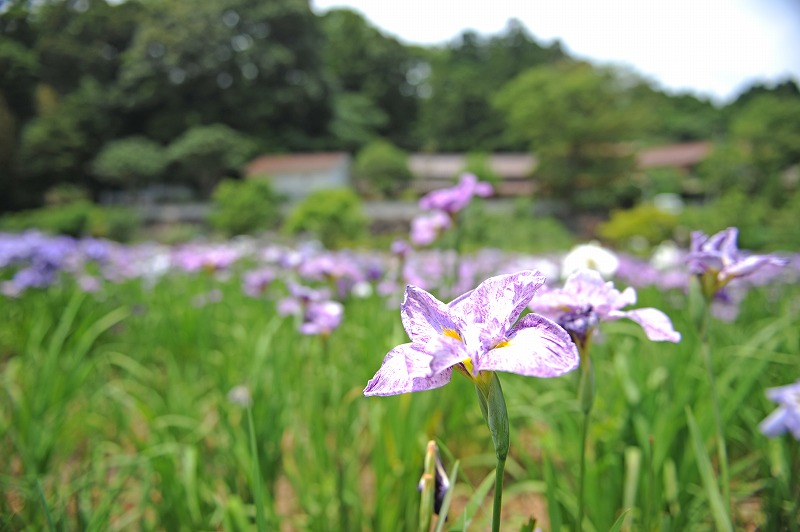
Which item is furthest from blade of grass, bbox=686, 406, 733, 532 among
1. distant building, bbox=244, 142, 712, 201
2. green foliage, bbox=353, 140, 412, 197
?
green foliage, bbox=353, 140, 412, 197

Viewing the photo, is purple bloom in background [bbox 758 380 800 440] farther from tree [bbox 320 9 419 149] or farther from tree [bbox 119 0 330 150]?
tree [bbox 320 9 419 149]

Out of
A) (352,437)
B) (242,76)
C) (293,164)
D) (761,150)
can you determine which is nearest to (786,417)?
(352,437)

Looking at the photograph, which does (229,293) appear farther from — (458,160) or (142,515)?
(458,160)

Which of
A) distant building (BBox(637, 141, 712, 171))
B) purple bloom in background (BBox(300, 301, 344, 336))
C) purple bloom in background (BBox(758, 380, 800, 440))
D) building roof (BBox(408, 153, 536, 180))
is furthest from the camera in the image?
distant building (BBox(637, 141, 712, 171))

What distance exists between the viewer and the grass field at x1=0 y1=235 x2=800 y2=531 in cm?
112

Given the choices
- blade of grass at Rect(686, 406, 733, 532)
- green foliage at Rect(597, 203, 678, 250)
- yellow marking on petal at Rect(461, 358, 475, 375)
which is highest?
yellow marking on petal at Rect(461, 358, 475, 375)

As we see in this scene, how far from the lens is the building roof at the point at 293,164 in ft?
78.1

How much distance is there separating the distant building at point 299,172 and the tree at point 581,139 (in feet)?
33.5

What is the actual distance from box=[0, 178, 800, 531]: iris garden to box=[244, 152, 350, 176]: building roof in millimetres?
21779

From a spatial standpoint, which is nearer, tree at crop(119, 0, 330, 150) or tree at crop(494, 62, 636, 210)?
tree at crop(119, 0, 330, 150)

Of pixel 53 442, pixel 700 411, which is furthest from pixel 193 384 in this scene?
pixel 700 411

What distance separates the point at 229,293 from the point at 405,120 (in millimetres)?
32975

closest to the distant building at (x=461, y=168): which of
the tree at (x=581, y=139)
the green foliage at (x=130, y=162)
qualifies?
the tree at (x=581, y=139)

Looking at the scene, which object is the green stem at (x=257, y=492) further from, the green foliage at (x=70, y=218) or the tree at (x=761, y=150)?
the tree at (x=761, y=150)
